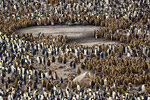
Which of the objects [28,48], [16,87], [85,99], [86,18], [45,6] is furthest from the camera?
[45,6]

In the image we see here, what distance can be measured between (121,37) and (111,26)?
2.19 metres

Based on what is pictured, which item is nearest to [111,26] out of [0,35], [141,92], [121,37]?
[121,37]

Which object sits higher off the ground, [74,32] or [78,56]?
[74,32]

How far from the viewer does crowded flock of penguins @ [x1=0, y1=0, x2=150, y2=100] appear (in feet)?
50.4

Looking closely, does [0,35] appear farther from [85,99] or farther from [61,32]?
[85,99]

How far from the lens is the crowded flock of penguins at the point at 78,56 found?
1538cm

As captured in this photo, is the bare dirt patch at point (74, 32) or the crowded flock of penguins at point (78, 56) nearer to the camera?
the crowded flock of penguins at point (78, 56)

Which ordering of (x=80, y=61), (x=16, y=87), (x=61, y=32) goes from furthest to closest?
(x=61, y=32) → (x=80, y=61) → (x=16, y=87)

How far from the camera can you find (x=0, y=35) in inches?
906

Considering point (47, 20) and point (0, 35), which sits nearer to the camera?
point (0, 35)

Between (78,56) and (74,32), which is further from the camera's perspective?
(74,32)

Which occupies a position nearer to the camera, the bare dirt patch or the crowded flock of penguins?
the crowded flock of penguins

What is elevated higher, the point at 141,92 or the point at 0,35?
the point at 0,35

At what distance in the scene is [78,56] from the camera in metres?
19.1
